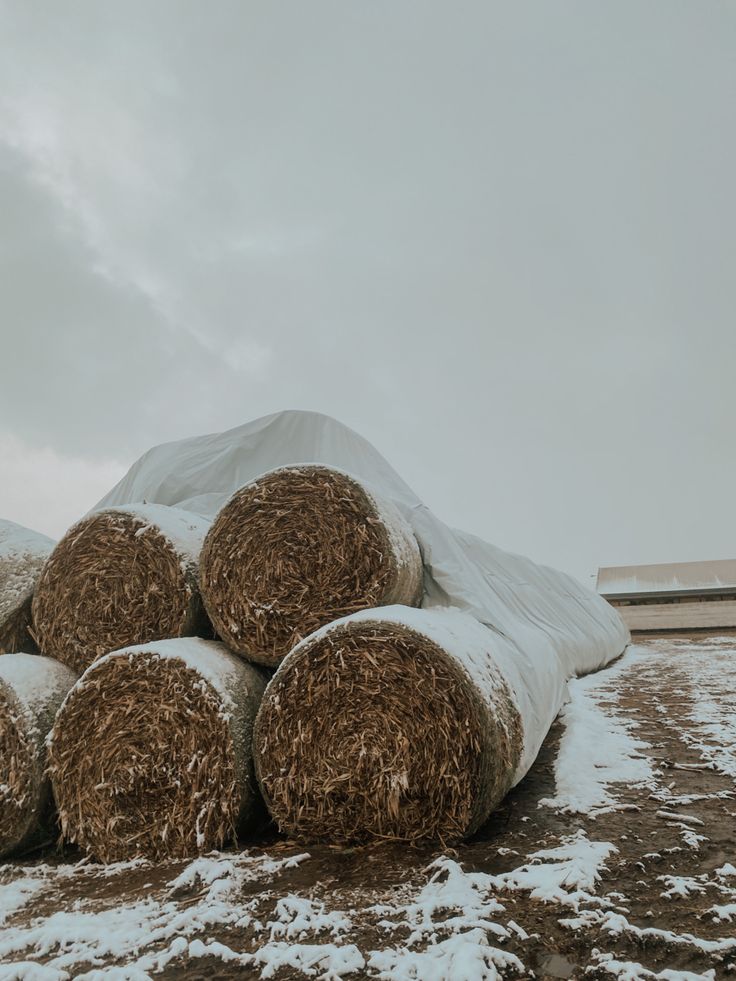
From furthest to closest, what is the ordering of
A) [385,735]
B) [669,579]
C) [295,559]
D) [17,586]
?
[669,579]
[17,586]
[295,559]
[385,735]

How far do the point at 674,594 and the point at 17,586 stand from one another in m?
19.0

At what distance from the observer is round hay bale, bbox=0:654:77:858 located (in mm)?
2332

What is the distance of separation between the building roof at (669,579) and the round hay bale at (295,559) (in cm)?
1813

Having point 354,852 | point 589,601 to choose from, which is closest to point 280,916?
point 354,852

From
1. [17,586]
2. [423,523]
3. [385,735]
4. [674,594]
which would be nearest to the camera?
[385,735]

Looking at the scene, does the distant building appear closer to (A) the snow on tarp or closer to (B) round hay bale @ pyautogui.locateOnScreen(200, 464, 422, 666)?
(A) the snow on tarp

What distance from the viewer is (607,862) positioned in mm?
1874

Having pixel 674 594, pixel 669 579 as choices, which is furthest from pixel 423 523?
pixel 669 579

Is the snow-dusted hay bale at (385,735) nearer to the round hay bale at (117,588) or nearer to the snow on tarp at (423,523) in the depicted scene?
the snow on tarp at (423,523)

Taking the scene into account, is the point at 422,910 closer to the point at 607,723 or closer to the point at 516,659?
the point at 516,659

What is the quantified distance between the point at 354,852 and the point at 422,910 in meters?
0.54

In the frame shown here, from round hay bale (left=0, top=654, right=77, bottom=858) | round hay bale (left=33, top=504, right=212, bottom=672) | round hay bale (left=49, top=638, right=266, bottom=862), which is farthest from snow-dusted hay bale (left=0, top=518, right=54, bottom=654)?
round hay bale (left=49, top=638, right=266, bottom=862)

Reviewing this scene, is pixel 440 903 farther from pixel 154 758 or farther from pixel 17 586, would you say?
pixel 17 586

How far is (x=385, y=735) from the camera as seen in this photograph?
2.20 metres
